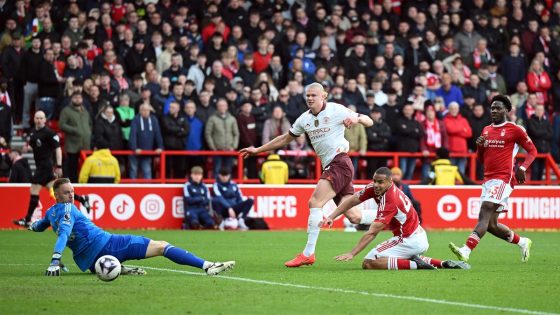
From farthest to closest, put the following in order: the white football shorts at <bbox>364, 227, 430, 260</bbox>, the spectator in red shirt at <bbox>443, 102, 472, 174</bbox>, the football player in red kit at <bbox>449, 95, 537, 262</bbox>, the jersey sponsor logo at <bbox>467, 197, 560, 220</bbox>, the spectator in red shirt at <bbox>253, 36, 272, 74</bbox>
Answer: the spectator in red shirt at <bbox>253, 36, 272, 74</bbox>, the spectator in red shirt at <bbox>443, 102, 472, 174</bbox>, the jersey sponsor logo at <bbox>467, 197, 560, 220</bbox>, the football player in red kit at <bbox>449, 95, 537, 262</bbox>, the white football shorts at <bbox>364, 227, 430, 260</bbox>

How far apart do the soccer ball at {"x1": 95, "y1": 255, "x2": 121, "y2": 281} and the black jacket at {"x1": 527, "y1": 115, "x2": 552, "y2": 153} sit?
17.0 metres

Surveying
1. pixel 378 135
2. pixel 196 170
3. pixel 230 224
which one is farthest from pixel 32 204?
pixel 378 135

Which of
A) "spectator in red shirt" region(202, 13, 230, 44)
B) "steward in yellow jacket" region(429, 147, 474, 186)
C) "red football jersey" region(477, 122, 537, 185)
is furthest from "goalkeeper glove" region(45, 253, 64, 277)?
"spectator in red shirt" region(202, 13, 230, 44)

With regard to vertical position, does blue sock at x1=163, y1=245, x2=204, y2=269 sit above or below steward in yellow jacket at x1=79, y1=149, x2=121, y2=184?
below

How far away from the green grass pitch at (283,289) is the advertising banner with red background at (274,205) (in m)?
6.79

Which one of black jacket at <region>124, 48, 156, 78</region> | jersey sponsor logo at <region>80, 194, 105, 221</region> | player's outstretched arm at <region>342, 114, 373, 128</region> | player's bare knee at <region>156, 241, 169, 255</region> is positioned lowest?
player's bare knee at <region>156, 241, 169, 255</region>

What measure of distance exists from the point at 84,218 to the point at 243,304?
3.08 meters

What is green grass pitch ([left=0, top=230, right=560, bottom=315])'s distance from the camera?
9781 mm

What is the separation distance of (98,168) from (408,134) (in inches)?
285

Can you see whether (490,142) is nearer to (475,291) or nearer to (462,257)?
(462,257)

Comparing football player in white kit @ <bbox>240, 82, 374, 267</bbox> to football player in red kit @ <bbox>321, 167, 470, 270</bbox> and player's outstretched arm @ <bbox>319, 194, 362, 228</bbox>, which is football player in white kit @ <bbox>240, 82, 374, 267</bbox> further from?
football player in red kit @ <bbox>321, 167, 470, 270</bbox>

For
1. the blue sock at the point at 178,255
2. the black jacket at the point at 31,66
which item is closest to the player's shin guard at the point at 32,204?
the black jacket at the point at 31,66

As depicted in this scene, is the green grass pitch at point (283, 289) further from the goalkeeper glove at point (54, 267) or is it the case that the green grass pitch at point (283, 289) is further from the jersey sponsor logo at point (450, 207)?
the jersey sponsor logo at point (450, 207)

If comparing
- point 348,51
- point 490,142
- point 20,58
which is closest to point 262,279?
point 490,142
